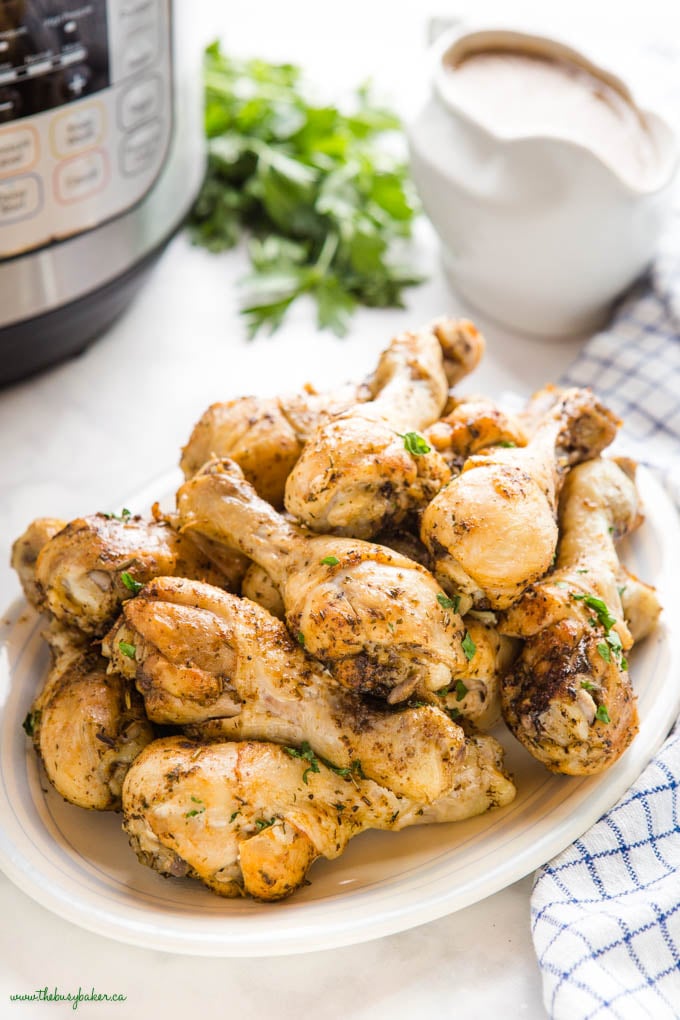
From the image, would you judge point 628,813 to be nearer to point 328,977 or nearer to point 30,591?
point 328,977

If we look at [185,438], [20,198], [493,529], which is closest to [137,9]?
[20,198]

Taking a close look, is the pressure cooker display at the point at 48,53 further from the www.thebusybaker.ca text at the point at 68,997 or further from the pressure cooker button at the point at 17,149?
the www.thebusybaker.ca text at the point at 68,997

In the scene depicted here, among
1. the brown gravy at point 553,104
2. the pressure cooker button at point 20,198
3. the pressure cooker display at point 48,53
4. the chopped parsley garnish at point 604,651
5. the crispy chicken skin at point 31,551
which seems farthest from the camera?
the brown gravy at point 553,104

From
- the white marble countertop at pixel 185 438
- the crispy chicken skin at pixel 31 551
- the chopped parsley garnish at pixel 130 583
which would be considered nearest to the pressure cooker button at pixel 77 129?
the white marble countertop at pixel 185 438

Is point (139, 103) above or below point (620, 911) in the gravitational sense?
above

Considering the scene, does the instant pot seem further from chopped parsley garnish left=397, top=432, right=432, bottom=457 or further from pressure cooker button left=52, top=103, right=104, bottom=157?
chopped parsley garnish left=397, top=432, right=432, bottom=457

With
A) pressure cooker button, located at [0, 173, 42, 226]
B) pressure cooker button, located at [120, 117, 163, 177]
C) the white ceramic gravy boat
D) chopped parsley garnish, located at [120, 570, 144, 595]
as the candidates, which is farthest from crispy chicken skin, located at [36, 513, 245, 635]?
the white ceramic gravy boat

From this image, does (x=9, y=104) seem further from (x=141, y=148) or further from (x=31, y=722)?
(x=31, y=722)
